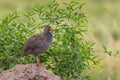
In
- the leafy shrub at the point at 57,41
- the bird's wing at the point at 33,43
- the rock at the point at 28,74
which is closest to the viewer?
the rock at the point at 28,74

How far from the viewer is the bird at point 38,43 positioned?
9.95 metres

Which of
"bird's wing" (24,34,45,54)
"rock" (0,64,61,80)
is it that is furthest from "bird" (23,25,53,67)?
"rock" (0,64,61,80)

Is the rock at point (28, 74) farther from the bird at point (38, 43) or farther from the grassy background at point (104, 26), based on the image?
the grassy background at point (104, 26)

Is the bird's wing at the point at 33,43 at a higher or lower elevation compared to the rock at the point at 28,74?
higher

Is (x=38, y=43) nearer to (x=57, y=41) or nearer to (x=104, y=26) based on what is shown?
(x=57, y=41)

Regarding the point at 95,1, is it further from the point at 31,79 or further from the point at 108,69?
the point at 31,79

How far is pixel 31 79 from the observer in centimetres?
933

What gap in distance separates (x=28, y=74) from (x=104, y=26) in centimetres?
981

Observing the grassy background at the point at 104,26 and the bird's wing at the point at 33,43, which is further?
the grassy background at the point at 104,26

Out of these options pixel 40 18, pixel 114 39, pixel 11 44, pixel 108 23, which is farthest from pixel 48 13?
pixel 108 23

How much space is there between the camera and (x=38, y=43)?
10070mm

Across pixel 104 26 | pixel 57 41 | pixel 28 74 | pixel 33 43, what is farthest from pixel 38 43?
pixel 104 26

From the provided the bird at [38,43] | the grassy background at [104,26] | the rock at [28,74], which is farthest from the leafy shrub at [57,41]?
the rock at [28,74]

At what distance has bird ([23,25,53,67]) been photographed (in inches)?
392
